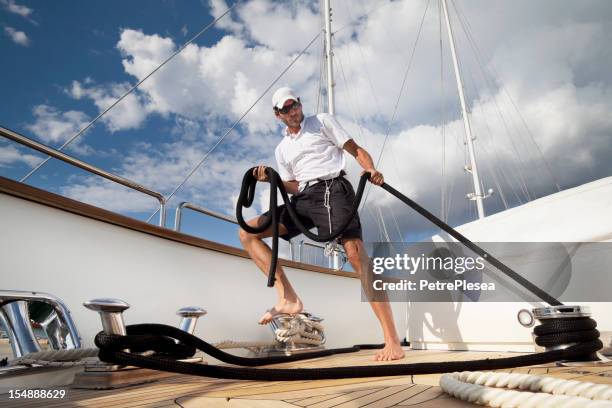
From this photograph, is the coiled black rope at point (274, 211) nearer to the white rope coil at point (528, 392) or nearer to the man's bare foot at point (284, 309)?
the man's bare foot at point (284, 309)

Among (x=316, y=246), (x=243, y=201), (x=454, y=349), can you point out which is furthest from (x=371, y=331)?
(x=243, y=201)

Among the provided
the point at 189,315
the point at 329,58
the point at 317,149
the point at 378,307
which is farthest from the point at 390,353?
the point at 329,58

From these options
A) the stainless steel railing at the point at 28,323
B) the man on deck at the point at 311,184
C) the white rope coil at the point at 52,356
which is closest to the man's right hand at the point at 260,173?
the man on deck at the point at 311,184

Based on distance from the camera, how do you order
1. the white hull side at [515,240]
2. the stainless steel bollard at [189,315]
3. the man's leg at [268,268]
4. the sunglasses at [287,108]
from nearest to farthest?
1. the stainless steel bollard at [189,315]
2. the white hull side at [515,240]
3. the man's leg at [268,268]
4. the sunglasses at [287,108]

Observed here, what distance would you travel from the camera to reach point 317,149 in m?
2.34

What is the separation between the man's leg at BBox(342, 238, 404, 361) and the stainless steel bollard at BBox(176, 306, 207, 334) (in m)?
0.86

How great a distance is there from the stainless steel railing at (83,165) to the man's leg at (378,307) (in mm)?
1119

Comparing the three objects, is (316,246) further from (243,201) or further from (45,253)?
(45,253)

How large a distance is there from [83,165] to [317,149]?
1283mm

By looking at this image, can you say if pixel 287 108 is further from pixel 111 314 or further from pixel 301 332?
pixel 111 314

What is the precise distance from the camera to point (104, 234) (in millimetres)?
1735

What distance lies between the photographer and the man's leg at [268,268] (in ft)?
7.19

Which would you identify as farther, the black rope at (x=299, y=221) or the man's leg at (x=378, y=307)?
the black rope at (x=299, y=221)

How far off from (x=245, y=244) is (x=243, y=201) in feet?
0.92
